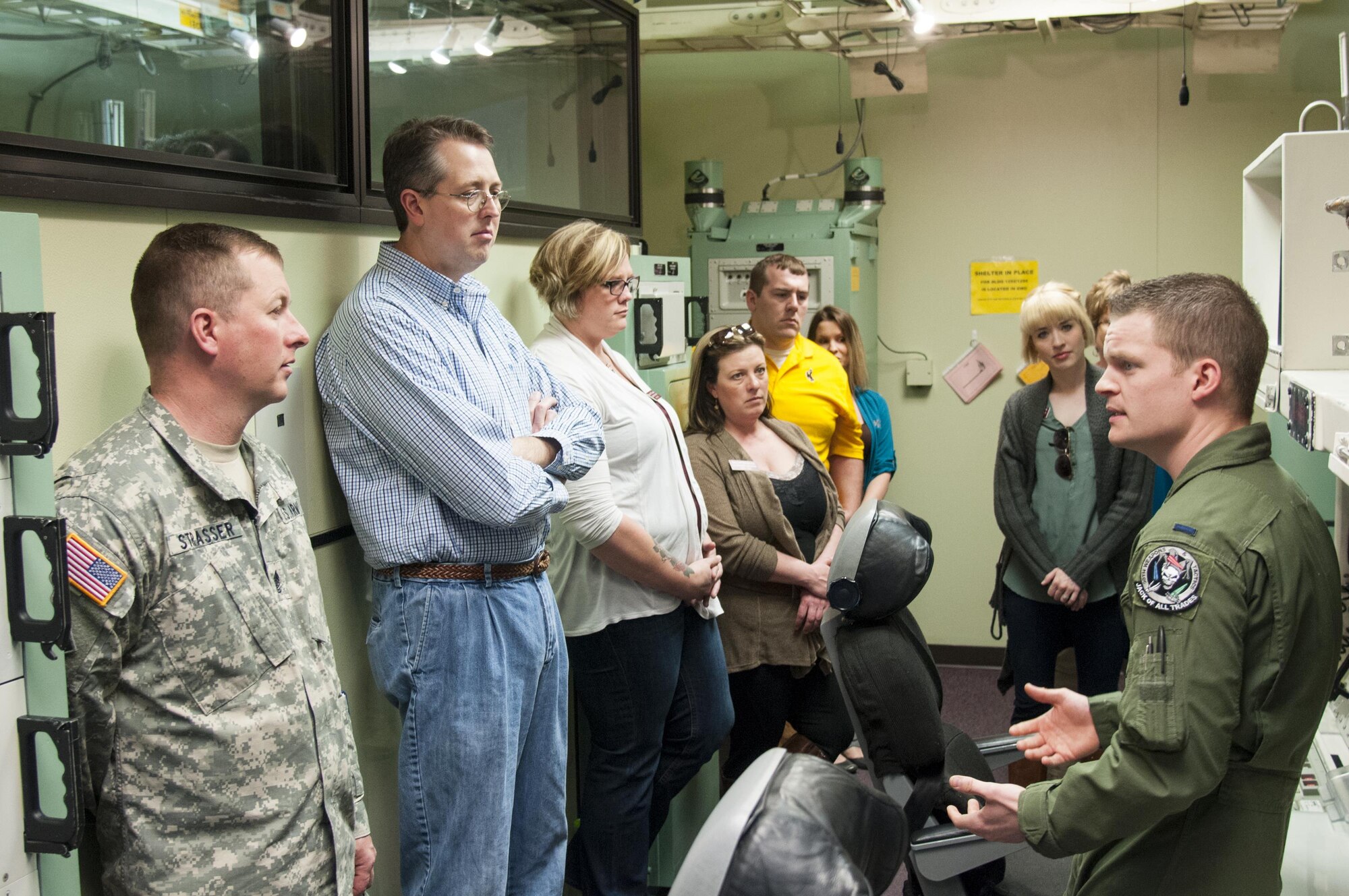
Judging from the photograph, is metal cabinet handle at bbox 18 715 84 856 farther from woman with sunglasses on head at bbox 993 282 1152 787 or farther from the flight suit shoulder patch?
woman with sunglasses on head at bbox 993 282 1152 787

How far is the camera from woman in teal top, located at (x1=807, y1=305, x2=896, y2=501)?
148 inches

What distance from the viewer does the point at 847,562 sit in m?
1.95

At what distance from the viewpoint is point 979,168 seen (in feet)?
15.3

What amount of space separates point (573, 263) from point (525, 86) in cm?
89

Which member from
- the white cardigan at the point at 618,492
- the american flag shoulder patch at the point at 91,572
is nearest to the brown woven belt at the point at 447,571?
the white cardigan at the point at 618,492

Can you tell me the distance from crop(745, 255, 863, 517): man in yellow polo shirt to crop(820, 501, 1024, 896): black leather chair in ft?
3.94

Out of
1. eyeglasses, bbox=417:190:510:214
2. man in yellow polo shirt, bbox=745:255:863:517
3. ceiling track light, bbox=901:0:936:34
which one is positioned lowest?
man in yellow polo shirt, bbox=745:255:863:517

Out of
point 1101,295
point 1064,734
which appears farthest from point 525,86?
point 1064,734

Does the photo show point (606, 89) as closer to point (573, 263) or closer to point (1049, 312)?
point (573, 263)

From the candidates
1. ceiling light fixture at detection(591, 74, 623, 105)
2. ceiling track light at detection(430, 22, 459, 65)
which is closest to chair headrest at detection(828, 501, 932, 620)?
ceiling track light at detection(430, 22, 459, 65)

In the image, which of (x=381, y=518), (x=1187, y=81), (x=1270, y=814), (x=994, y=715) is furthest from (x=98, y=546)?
(x=1187, y=81)

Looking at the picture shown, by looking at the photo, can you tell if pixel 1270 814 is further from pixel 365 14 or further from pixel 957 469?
pixel 957 469

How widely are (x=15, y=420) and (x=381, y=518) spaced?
740 mm

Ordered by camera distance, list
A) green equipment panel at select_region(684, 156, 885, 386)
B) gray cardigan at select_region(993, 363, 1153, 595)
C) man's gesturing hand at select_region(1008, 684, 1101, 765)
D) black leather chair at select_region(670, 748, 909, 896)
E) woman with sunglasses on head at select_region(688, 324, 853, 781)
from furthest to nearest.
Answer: green equipment panel at select_region(684, 156, 885, 386) < gray cardigan at select_region(993, 363, 1153, 595) < woman with sunglasses on head at select_region(688, 324, 853, 781) < man's gesturing hand at select_region(1008, 684, 1101, 765) < black leather chair at select_region(670, 748, 909, 896)
